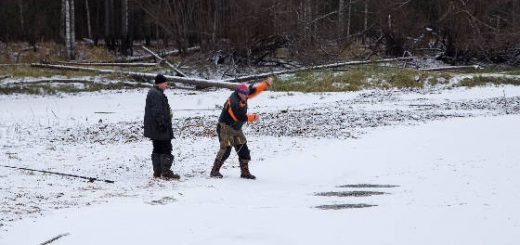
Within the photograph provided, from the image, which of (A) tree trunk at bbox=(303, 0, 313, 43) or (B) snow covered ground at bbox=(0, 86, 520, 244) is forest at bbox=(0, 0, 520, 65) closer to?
(A) tree trunk at bbox=(303, 0, 313, 43)

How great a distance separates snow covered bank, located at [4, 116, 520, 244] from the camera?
21.2ft

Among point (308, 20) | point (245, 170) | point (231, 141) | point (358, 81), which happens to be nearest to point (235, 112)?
point (231, 141)

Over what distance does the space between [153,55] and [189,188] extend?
2293cm

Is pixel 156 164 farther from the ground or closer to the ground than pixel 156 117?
closer to the ground

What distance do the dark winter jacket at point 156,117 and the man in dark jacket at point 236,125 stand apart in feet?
3.05

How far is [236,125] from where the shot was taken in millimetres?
10406

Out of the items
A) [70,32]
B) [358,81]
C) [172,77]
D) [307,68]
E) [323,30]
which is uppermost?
[323,30]

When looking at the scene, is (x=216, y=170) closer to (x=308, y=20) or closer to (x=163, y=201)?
(x=163, y=201)

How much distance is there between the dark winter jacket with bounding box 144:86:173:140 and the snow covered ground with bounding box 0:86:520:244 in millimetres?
796

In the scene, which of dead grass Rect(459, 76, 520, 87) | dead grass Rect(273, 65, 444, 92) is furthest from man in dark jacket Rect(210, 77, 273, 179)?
dead grass Rect(459, 76, 520, 87)

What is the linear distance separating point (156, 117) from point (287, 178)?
247 centimetres

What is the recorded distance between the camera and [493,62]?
108ft

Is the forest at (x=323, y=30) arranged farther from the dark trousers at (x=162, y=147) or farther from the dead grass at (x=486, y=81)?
the dark trousers at (x=162, y=147)

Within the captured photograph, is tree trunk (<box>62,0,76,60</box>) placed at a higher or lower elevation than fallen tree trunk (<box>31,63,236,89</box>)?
higher
